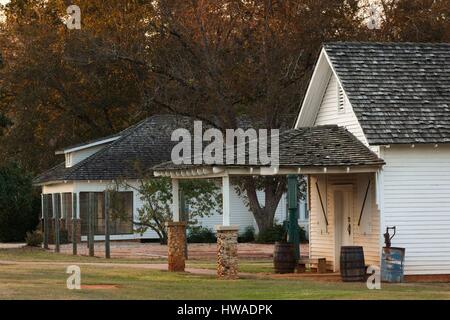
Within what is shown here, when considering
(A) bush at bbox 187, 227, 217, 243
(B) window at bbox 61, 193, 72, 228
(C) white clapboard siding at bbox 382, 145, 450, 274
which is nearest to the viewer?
(C) white clapboard siding at bbox 382, 145, 450, 274

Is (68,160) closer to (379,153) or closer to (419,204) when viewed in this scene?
(379,153)

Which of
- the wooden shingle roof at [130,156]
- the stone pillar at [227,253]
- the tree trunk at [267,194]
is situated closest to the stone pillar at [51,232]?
the wooden shingle roof at [130,156]

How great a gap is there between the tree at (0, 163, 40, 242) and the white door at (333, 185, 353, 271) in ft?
68.0

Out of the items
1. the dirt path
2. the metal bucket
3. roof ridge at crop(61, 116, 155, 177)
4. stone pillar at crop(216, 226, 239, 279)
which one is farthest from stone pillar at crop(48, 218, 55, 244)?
the metal bucket

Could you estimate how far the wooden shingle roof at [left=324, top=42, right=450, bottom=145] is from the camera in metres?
30.6

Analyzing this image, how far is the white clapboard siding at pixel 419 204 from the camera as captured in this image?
30516 millimetres

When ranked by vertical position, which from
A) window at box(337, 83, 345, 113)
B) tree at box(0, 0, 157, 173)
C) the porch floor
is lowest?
the porch floor

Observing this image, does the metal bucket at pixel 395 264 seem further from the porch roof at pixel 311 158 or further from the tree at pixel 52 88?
the tree at pixel 52 88

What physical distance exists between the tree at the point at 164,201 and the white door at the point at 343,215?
15847mm

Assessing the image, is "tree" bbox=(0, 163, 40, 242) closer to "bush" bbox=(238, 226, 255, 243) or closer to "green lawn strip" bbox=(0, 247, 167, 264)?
"green lawn strip" bbox=(0, 247, 167, 264)

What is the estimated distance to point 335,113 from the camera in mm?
33438

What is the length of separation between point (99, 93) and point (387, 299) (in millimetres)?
44830

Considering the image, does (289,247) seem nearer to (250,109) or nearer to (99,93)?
(250,109)

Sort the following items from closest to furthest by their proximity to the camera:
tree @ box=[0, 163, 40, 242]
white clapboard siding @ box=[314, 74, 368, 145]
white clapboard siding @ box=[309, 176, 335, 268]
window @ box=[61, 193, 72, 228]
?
white clapboard siding @ box=[314, 74, 368, 145]
white clapboard siding @ box=[309, 176, 335, 268]
tree @ box=[0, 163, 40, 242]
window @ box=[61, 193, 72, 228]
